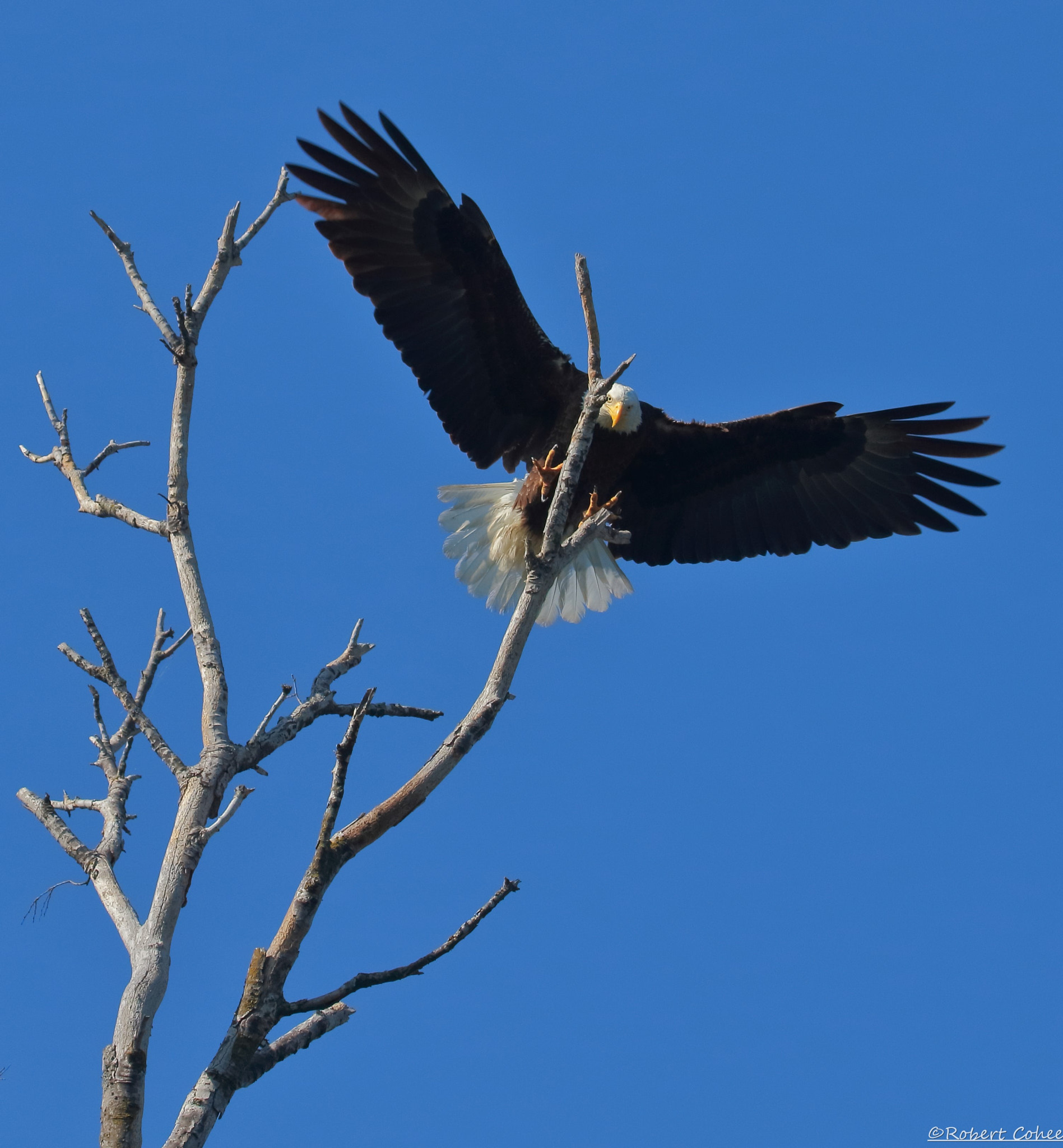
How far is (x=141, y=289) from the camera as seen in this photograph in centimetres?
446

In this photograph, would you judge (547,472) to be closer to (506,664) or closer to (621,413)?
(621,413)

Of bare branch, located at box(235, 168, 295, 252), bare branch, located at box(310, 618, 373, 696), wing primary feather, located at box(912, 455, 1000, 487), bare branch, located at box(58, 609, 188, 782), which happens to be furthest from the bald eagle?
bare branch, located at box(58, 609, 188, 782)

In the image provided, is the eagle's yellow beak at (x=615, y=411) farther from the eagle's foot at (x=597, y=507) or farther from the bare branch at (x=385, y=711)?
the bare branch at (x=385, y=711)

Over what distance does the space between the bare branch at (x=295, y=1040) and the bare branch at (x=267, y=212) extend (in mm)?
2701

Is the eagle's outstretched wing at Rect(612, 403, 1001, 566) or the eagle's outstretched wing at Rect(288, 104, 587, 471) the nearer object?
the eagle's outstretched wing at Rect(288, 104, 587, 471)

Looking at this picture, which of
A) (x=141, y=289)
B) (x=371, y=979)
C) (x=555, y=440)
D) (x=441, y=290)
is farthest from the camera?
(x=555, y=440)

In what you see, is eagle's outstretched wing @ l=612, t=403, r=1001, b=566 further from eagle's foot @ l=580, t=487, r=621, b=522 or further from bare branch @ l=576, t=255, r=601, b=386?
bare branch @ l=576, t=255, r=601, b=386

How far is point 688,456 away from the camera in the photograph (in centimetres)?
678

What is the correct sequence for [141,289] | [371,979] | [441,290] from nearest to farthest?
[371,979], [141,289], [441,290]

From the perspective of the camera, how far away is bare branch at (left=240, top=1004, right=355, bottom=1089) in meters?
3.37

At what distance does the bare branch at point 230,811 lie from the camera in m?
3.70

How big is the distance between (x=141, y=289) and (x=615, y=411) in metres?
2.64

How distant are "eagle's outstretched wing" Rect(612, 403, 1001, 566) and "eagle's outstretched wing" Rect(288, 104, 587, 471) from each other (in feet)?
2.44

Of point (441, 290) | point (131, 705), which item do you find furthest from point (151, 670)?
point (441, 290)
